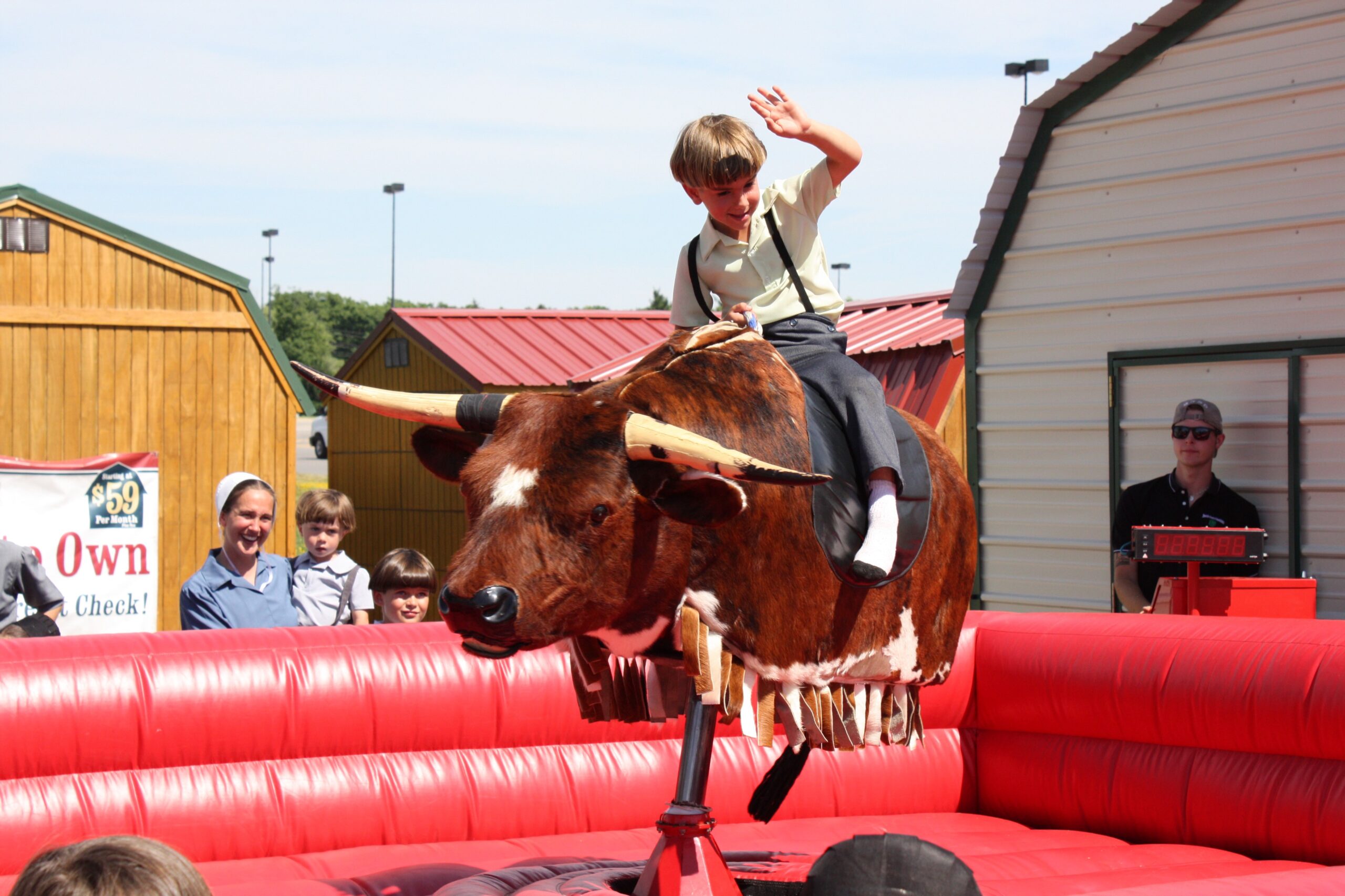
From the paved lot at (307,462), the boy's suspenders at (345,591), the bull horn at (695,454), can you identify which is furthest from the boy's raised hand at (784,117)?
the paved lot at (307,462)

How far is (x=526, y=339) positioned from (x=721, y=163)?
42.4 ft

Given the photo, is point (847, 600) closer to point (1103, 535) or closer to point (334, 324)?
point (1103, 535)

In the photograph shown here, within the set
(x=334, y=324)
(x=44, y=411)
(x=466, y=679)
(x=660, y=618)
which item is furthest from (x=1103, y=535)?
(x=334, y=324)

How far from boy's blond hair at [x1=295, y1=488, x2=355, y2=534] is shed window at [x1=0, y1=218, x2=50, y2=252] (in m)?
6.48

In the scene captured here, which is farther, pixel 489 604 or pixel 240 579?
pixel 240 579

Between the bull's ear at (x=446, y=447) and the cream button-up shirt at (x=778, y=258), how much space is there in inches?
21.6

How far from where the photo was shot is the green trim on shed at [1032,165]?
620 centimetres

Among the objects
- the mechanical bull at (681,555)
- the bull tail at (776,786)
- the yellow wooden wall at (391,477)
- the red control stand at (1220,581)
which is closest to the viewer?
the mechanical bull at (681,555)

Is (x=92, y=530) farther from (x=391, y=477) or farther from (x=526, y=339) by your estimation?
(x=526, y=339)

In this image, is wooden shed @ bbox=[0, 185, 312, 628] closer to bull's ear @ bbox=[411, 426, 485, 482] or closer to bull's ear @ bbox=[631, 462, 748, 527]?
bull's ear @ bbox=[411, 426, 485, 482]

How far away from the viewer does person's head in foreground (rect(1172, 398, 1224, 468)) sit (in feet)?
18.7

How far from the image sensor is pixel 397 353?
1573cm

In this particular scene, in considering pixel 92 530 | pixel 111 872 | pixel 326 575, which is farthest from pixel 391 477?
pixel 111 872

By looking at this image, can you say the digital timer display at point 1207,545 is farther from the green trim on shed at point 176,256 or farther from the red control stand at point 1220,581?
the green trim on shed at point 176,256
